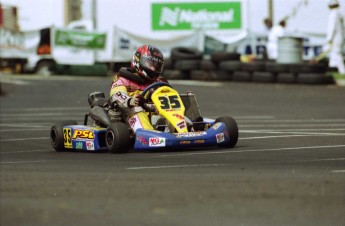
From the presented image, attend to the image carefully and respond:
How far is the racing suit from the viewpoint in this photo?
11202 millimetres

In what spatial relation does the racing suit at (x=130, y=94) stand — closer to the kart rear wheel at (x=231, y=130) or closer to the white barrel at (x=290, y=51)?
the kart rear wheel at (x=231, y=130)

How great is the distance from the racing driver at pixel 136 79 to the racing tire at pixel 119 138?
0.98 ft

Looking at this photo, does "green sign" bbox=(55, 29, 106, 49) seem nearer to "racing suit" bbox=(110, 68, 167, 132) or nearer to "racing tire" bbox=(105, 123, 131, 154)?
"racing suit" bbox=(110, 68, 167, 132)

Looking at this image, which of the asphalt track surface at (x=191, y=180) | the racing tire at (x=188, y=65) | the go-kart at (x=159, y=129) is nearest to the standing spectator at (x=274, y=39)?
the racing tire at (x=188, y=65)

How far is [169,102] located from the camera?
436 inches

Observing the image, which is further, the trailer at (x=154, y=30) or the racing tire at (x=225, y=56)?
the trailer at (x=154, y=30)

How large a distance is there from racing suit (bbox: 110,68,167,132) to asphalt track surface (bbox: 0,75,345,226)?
1.11ft

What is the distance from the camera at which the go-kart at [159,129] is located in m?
10.9

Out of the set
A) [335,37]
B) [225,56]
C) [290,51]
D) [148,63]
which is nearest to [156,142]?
[148,63]

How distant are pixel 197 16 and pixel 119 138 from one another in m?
22.3

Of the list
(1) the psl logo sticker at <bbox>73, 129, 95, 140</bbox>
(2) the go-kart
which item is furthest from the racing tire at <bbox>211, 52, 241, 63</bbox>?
(1) the psl logo sticker at <bbox>73, 129, 95, 140</bbox>

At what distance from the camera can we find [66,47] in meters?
31.9

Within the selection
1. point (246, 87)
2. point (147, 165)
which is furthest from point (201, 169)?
point (246, 87)

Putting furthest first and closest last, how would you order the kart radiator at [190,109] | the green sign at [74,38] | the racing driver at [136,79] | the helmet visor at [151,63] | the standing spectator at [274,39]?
the green sign at [74,38] < the standing spectator at [274,39] < the helmet visor at [151,63] < the kart radiator at [190,109] < the racing driver at [136,79]
